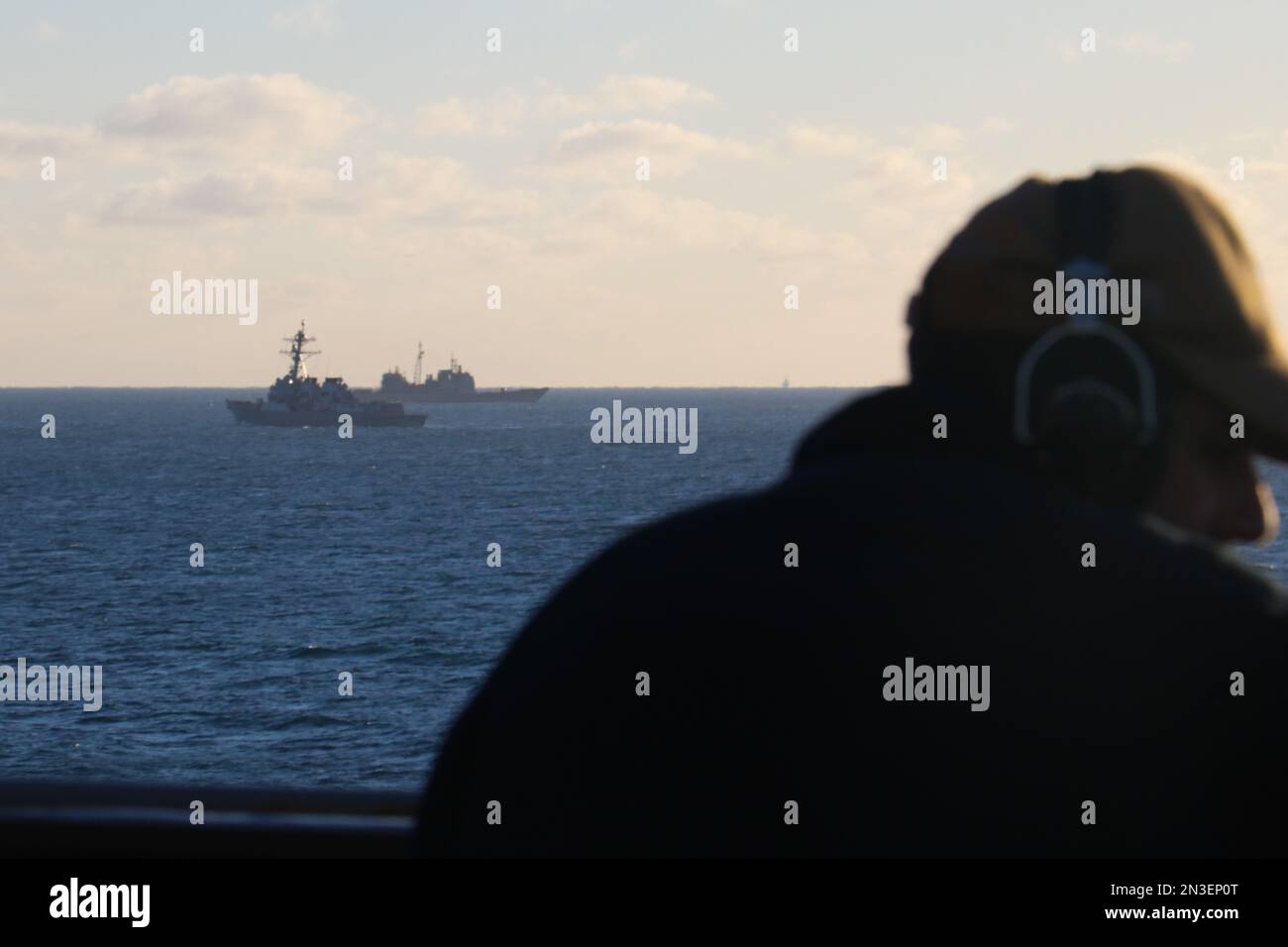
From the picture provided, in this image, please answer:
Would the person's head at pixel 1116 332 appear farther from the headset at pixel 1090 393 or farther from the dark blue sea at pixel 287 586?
the dark blue sea at pixel 287 586

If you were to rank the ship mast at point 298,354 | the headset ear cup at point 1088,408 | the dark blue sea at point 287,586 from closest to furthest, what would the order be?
the headset ear cup at point 1088,408
the dark blue sea at point 287,586
the ship mast at point 298,354

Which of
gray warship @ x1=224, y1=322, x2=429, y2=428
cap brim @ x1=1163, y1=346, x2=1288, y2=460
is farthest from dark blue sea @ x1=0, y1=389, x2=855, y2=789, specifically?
gray warship @ x1=224, y1=322, x2=429, y2=428

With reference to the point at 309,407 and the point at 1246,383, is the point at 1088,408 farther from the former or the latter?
the point at 309,407

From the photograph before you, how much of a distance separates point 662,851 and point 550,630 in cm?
21

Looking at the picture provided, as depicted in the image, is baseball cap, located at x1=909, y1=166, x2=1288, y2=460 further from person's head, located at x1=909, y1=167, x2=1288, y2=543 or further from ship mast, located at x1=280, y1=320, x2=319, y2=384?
ship mast, located at x1=280, y1=320, x2=319, y2=384

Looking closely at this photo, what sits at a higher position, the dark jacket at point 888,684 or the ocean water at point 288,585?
the dark jacket at point 888,684

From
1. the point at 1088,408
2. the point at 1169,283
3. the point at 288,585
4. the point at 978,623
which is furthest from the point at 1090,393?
the point at 288,585

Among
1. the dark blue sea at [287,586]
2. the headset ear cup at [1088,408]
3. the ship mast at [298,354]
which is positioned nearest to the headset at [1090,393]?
the headset ear cup at [1088,408]

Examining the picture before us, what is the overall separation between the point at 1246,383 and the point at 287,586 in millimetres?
54025

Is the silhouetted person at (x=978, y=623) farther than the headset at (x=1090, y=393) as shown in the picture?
No

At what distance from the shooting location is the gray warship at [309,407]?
138625 millimetres

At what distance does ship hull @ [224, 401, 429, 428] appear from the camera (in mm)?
141375

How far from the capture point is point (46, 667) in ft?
132

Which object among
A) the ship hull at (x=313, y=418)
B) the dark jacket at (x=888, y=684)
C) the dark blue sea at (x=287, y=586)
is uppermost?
the ship hull at (x=313, y=418)
